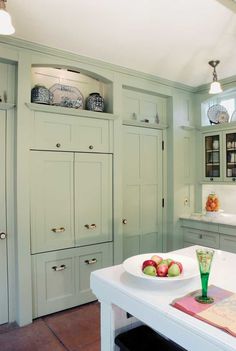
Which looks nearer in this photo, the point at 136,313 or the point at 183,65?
the point at 136,313

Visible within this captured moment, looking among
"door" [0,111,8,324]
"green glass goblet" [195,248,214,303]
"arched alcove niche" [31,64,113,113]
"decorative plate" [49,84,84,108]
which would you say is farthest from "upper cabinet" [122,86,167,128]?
"green glass goblet" [195,248,214,303]

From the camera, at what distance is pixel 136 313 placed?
1.31m

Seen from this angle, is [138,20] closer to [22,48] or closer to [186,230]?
[22,48]

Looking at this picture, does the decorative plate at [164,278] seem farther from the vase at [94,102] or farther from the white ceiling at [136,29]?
the vase at [94,102]

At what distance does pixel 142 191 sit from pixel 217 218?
40.4 inches

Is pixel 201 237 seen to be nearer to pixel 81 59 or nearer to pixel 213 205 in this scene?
pixel 213 205

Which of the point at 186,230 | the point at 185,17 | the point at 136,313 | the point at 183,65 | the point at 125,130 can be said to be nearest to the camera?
the point at 136,313

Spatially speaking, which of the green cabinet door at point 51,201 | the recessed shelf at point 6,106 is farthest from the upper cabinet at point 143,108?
the recessed shelf at point 6,106

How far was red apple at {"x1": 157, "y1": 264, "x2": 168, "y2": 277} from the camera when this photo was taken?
1419mm

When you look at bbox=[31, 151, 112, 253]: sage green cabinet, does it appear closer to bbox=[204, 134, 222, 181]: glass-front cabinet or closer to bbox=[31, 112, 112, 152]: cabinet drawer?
bbox=[31, 112, 112, 152]: cabinet drawer

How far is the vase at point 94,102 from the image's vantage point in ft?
10.2

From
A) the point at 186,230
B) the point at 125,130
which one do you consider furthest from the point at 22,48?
the point at 186,230

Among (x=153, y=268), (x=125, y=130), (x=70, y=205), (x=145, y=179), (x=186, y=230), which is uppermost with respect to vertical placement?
(x=125, y=130)

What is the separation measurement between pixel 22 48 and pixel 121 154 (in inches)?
59.1
